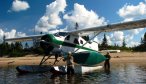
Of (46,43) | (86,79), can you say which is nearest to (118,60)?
(46,43)

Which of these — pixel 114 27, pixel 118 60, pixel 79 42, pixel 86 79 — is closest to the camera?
pixel 86 79

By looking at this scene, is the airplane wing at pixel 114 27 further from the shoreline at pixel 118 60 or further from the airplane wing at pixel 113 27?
the shoreline at pixel 118 60

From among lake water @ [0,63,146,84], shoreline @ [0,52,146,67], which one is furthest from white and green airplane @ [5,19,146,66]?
shoreline @ [0,52,146,67]

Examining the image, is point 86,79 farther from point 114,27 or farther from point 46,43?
point 114,27

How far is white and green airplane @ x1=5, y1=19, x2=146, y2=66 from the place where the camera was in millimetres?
21578

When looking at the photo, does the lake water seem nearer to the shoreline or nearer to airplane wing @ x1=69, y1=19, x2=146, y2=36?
airplane wing @ x1=69, y1=19, x2=146, y2=36

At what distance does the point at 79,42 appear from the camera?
2383 cm

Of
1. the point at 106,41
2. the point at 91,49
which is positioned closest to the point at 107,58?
the point at 91,49

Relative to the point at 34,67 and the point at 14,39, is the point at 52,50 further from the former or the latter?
the point at 14,39

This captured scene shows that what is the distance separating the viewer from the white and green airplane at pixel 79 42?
21.6 metres

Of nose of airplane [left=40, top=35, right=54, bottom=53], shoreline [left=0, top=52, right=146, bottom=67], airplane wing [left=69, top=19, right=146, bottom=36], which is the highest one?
airplane wing [left=69, top=19, right=146, bottom=36]

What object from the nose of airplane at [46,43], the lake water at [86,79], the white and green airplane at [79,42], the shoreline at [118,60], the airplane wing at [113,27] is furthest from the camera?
the shoreline at [118,60]

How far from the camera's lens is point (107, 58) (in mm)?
25984

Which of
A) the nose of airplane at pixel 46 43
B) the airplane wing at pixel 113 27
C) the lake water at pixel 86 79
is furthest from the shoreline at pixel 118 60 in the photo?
the lake water at pixel 86 79
